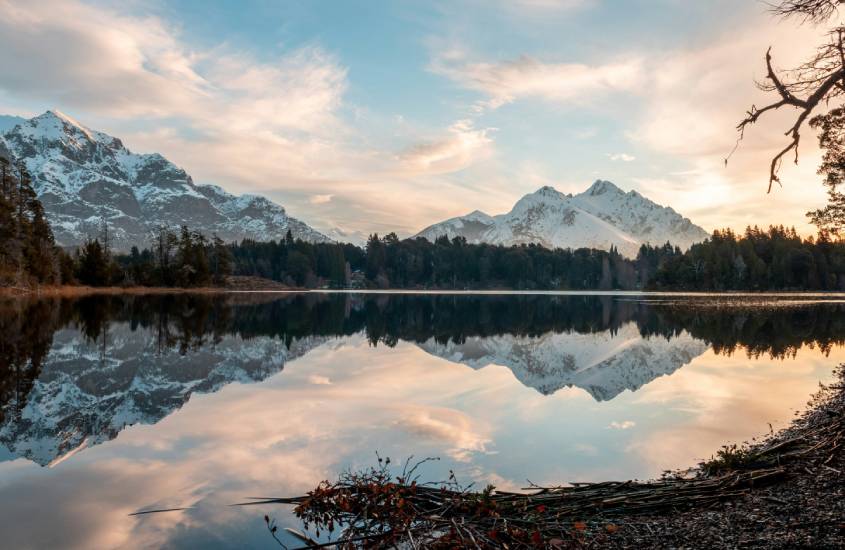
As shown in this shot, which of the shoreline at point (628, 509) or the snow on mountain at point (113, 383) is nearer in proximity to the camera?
the shoreline at point (628, 509)

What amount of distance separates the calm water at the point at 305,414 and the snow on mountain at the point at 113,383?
10 centimetres

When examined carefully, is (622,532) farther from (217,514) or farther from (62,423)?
(62,423)

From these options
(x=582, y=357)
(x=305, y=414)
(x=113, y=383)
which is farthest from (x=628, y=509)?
(x=582, y=357)

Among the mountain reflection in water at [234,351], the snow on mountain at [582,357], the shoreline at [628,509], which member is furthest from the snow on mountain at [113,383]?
the snow on mountain at [582,357]

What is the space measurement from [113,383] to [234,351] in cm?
1065

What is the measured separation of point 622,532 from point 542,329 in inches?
1774

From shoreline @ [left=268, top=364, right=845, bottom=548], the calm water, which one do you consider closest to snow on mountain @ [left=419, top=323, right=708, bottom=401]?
the calm water

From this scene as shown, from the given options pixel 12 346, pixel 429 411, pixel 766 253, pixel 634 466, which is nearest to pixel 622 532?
pixel 634 466

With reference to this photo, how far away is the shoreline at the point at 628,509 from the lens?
8375mm

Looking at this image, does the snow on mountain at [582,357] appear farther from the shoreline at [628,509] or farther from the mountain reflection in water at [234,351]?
the shoreline at [628,509]

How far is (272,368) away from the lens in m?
27.5

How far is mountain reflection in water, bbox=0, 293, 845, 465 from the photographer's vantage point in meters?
17.5

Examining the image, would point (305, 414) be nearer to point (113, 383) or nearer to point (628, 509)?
point (113, 383)

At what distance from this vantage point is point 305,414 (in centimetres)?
1819
